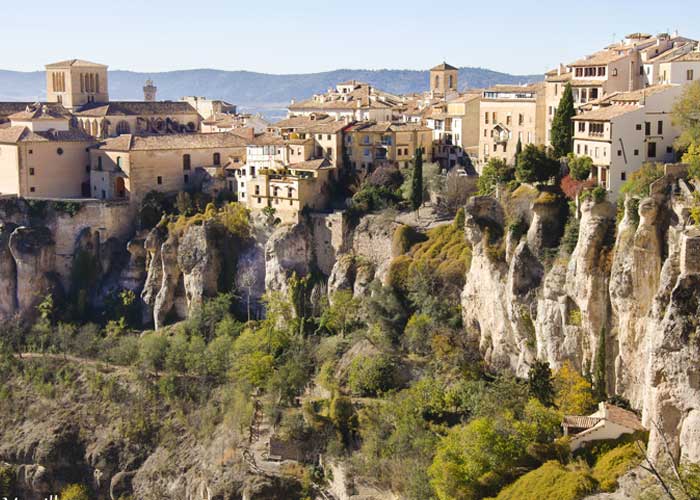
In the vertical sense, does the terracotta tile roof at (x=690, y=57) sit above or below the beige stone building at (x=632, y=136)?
above

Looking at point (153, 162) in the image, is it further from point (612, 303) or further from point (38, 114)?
point (612, 303)

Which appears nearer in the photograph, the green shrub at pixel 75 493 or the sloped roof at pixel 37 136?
the green shrub at pixel 75 493

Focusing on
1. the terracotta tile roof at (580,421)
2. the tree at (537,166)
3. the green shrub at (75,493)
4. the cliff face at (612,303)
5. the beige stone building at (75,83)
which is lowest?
the green shrub at (75,493)

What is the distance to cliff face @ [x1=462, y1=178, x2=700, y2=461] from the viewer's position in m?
29.1

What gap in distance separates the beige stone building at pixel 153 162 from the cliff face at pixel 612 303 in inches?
724

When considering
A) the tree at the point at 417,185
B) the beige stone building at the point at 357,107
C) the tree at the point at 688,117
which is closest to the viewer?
the tree at the point at 688,117

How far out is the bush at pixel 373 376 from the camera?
1622 inches

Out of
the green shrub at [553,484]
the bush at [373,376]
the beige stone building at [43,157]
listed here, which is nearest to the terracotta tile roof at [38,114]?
the beige stone building at [43,157]

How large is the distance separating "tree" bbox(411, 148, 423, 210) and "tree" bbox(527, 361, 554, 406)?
13.3 meters

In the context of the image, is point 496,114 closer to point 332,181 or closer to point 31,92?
point 332,181

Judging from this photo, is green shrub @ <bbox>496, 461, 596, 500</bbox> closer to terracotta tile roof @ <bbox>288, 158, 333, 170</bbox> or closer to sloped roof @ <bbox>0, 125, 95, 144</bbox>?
terracotta tile roof @ <bbox>288, 158, 333, 170</bbox>

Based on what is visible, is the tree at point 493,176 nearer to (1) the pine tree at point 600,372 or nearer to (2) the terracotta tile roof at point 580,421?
(1) the pine tree at point 600,372

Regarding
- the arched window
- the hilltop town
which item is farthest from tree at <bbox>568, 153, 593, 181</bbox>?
the arched window

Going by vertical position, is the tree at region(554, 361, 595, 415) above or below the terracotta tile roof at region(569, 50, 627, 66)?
below
